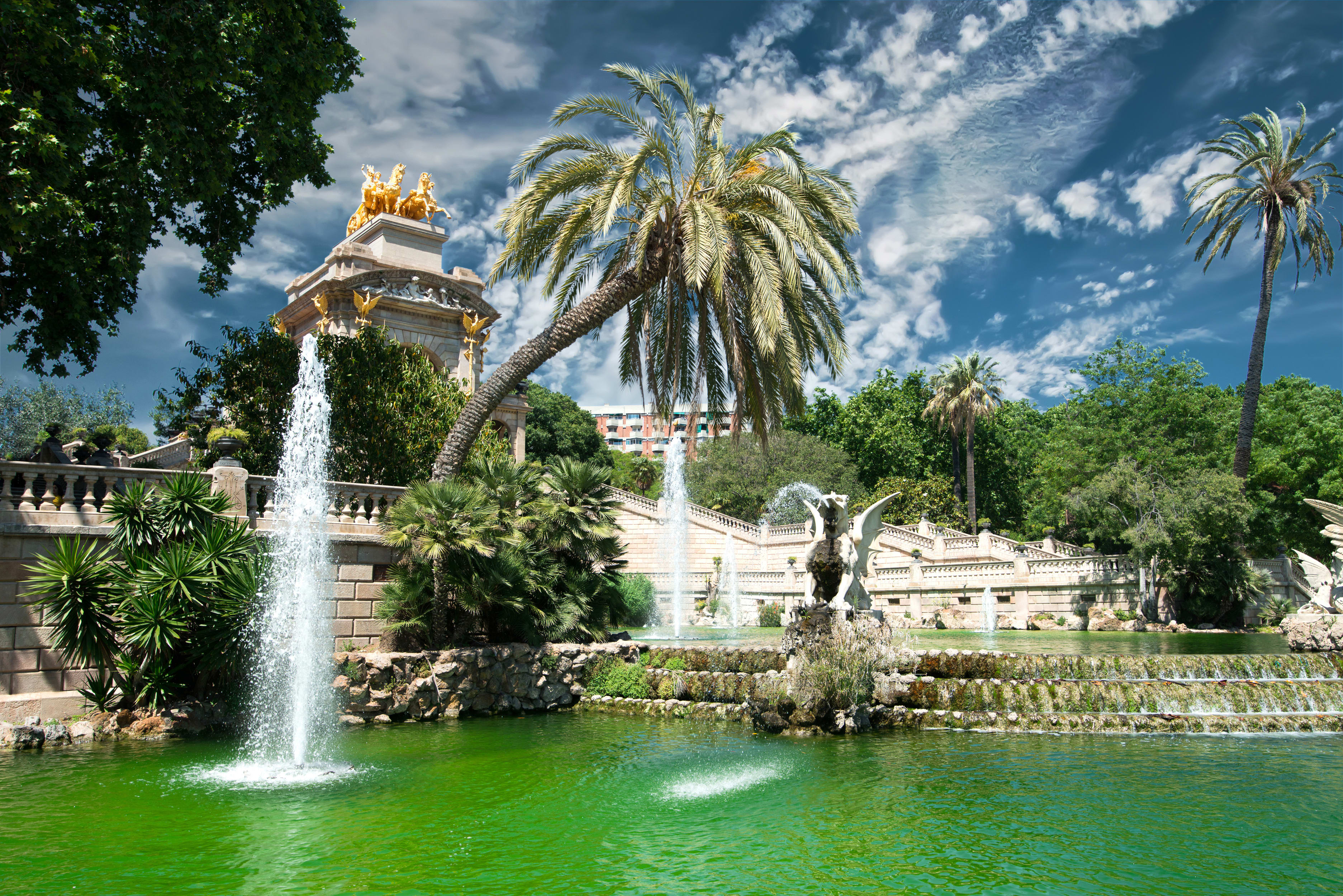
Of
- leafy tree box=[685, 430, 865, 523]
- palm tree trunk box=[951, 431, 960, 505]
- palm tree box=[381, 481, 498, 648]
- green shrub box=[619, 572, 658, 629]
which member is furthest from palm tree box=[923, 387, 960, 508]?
palm tree box=[381, 481, 498, 648]

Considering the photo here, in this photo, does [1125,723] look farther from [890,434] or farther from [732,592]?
[890,434]

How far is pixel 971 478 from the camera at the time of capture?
156ft

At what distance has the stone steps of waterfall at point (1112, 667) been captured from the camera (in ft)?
42.5

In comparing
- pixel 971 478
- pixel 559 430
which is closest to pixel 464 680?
pixel 971 478

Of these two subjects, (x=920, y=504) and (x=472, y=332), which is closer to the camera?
(x=472, y=332)

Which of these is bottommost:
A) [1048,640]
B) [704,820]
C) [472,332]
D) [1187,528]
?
[704,820]

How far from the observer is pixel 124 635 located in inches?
439

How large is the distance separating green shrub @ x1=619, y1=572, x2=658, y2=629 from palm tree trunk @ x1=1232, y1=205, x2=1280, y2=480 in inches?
842

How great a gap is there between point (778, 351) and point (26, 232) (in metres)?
10.8

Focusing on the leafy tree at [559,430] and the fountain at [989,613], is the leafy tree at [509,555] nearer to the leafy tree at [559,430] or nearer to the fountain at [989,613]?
the fountain at [989,613]

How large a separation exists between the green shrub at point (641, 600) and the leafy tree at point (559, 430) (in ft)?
85.6

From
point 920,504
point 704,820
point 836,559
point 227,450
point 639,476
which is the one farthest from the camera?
point 639,476

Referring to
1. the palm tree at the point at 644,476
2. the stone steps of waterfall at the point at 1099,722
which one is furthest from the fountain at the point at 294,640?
the palm tree at the point at 644,476

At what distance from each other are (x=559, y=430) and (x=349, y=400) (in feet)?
146
